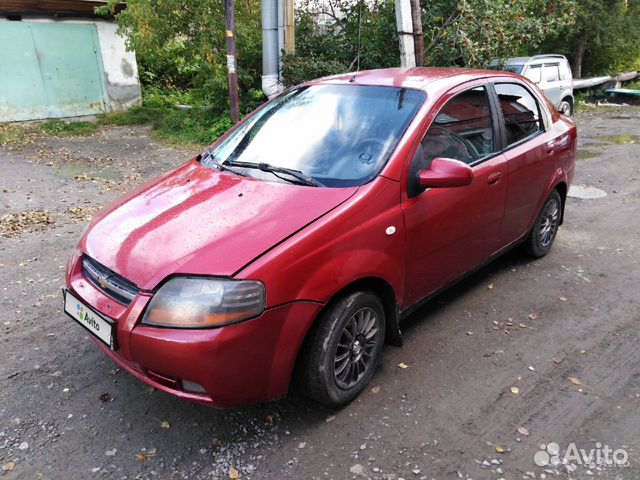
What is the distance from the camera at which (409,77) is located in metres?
3.54

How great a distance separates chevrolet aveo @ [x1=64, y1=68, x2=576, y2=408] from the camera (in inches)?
91.5

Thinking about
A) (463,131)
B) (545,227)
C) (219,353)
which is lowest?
(545,227)

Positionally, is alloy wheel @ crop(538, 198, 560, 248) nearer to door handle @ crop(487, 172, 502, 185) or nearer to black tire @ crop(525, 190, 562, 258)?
black tire @ crop(525, 190, 562, 258)

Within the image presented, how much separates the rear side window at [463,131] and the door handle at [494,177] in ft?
0.49

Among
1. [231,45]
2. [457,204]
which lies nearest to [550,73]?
[231,45]

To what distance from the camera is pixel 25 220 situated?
6.04m

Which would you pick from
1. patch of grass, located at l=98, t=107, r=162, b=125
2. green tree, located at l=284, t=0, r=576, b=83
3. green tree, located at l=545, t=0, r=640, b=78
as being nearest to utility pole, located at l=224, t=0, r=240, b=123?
green tree, located at l=284, t=0, r=576, b=83

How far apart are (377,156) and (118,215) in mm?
1546

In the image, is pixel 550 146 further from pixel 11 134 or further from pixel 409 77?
pixel 11 134

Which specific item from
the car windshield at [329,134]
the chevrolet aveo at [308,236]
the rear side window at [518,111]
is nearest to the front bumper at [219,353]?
the chevrolet aveo at [308,236]

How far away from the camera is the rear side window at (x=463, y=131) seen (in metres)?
3.21

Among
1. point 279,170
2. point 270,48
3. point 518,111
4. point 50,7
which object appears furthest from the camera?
point 50,7

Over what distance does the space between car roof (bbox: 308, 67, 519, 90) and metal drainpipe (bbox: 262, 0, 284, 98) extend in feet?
23.7

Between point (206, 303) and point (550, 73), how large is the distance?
13181 millimetres
